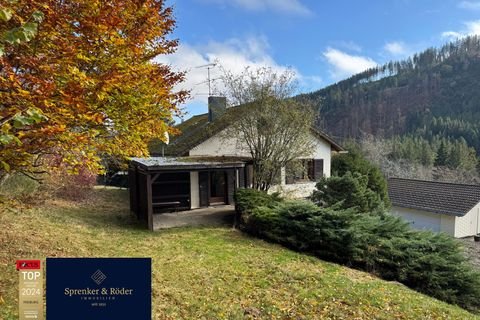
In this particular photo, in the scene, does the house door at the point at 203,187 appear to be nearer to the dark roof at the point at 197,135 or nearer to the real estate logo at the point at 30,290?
the dark roof at the point at 197,135

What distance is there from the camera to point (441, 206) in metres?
22.5

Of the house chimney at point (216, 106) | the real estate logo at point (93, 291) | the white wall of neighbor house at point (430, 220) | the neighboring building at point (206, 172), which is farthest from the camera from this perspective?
the white wall of neighbor house at point (430, 220)

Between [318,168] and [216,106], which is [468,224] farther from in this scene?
[216,106]

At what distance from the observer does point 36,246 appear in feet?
24.6

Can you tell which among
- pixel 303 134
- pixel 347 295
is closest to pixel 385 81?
pixel 303 134

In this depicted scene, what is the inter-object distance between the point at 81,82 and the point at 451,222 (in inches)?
946

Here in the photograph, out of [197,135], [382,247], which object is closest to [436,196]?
[382,247]

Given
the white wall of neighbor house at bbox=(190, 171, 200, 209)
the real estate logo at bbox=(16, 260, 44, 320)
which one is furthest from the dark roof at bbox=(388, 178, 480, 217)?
the real estate logo at bbox=(16, 260, 44, 320)

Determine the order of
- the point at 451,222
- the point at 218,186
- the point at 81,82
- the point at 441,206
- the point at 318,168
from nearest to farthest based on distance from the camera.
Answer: the point at 81,82
the point at 218,186
the point at 318,168
the point at 451,222
the point at 441,206

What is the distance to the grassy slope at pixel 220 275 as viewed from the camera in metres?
5.72

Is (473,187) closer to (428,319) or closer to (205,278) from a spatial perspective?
(428,319)

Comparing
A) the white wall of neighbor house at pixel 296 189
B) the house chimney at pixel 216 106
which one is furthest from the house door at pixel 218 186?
the house chimney at pixel 216 106

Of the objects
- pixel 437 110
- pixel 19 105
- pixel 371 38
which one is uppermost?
pixel 437 110

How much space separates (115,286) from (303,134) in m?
13.5
